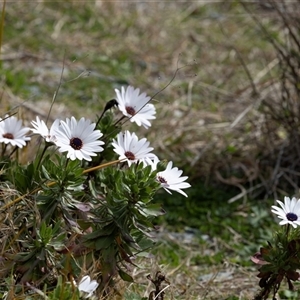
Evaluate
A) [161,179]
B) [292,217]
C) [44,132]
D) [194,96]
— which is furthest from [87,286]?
[194,96]

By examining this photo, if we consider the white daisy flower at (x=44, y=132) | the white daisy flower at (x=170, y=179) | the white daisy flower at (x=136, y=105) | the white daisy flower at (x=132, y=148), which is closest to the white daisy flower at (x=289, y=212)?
the white daisy flower at (x=170, y=179)

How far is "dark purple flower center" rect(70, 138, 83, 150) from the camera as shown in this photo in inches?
95.7

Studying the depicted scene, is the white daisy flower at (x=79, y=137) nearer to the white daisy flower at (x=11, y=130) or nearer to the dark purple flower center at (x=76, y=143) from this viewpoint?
the dark purple flower center at (x=76, y=143)

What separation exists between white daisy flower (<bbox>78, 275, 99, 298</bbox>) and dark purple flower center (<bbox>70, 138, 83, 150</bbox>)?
406 millimetres

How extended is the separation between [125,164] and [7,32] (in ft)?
11.8

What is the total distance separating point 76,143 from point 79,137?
0.05 meters

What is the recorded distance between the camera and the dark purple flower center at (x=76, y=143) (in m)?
2.43

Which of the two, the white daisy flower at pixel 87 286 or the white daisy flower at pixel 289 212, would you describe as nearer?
the white daisy flower at pixel 87 286

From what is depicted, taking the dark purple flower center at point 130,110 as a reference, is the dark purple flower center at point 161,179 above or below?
below

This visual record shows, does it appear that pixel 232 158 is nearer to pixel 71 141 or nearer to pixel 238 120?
pixel 238 120

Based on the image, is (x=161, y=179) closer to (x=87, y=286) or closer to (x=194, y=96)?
(x=87, y=286)

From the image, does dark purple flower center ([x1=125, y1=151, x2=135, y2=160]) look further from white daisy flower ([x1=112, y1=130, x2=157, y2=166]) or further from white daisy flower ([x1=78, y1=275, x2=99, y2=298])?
white daisy flower ([x1=78, y1=275, x2=99, y2=298])

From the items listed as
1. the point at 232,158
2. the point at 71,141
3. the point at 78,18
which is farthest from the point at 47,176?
the point at 78,18

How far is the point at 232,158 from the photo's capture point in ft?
14.6
